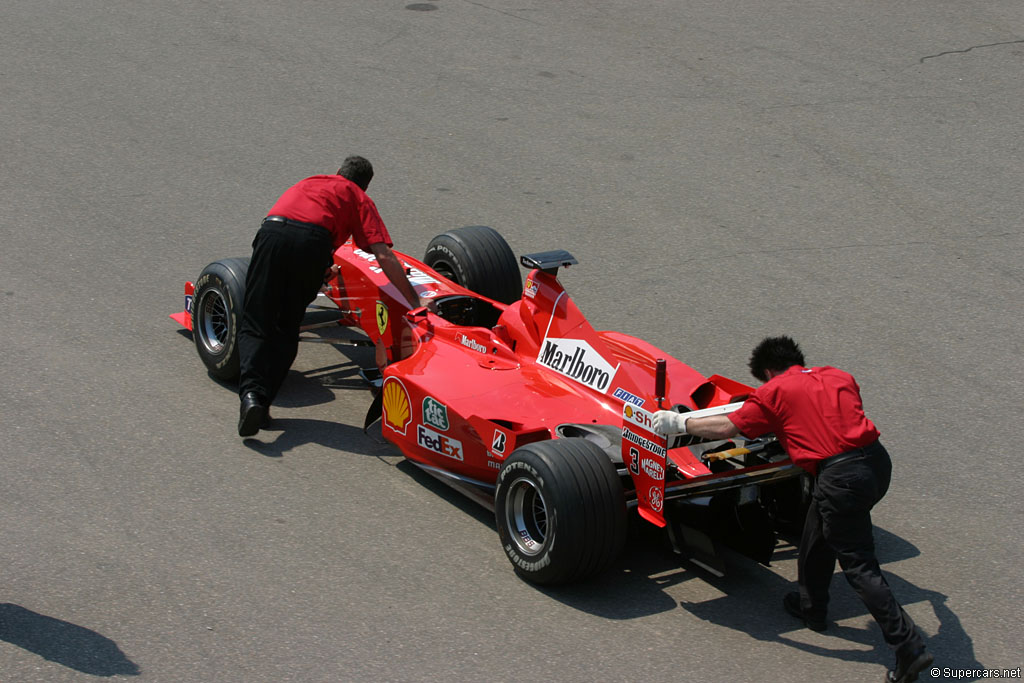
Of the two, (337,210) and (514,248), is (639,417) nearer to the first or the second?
(337,210)

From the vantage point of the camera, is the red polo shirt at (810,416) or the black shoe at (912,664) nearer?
the black shoe at (912,664)

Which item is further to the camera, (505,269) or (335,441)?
(505,269)

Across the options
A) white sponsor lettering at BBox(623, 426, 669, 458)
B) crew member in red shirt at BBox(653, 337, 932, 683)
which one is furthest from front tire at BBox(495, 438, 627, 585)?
crew member in red shirt at BBox(653, 337, 932, 683)

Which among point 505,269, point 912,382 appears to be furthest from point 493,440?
point 912,382

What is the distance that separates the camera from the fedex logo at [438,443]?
6312 mm

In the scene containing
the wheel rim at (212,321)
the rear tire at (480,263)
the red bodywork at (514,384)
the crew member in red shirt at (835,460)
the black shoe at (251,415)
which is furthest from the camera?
the rear tire at (480,263)

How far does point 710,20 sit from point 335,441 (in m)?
9.64

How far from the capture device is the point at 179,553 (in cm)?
573

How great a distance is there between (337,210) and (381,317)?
0.78 m

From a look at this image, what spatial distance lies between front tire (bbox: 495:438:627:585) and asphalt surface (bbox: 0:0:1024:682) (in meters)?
0.17

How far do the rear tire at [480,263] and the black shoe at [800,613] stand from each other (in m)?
3.27

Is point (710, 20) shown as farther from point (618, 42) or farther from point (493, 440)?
point (493, 440)

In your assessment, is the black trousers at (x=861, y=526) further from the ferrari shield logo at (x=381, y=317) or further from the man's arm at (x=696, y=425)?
the ferrari shield logo at (x=381, y=317)
